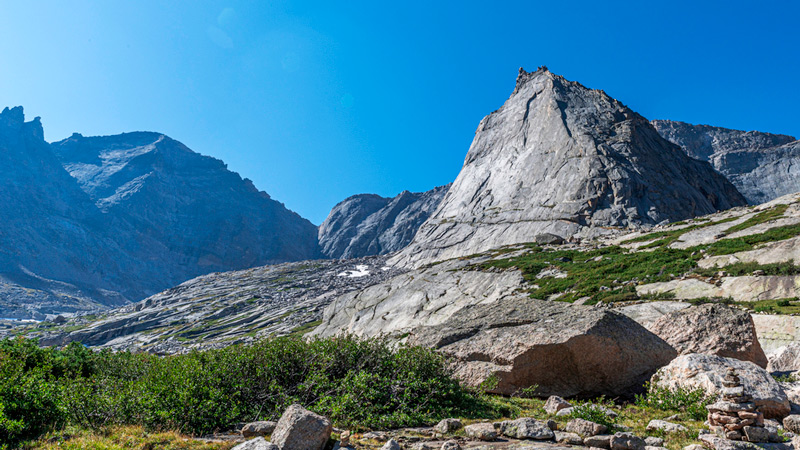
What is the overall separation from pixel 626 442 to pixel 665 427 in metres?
2.02

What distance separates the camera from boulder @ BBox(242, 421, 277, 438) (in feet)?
28.0

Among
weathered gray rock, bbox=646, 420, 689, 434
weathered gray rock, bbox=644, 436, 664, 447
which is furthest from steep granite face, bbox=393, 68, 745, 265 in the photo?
weathered gray rock, bbox=644, 436, 664, 447

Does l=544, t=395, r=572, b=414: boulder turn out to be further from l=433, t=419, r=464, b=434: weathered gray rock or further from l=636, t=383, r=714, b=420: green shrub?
l=433, t=419, r=464, b=434: weathered gray rock

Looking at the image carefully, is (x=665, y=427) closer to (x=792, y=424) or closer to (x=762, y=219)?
(x=792, y=424)

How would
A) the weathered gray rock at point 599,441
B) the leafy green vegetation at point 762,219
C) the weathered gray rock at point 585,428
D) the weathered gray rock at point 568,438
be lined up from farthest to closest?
the leafy green vegetation at point 762,219 < the weathered gray rock at point 585,428 < the weathered gray rock at point 568,438 < the weathered gray rock at point 599,441

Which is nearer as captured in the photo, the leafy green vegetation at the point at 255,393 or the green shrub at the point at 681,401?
the leafy green vegetation at the point at 255,393

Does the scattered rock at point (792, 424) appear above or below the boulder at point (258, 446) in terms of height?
above

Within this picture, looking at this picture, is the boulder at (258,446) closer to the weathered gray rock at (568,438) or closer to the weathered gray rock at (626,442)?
the weathered gray rock at (568,438)

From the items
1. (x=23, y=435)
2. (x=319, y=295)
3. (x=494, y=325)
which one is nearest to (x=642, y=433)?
(x=494, y=325)

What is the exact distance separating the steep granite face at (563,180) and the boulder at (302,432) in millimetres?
106380

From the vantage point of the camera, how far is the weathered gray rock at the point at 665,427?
844 centimetres

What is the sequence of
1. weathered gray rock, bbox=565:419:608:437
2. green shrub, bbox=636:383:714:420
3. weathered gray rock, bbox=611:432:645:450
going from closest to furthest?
weathered gray rock, bbox=611:432:645:450, weathered gray rock, bbox=565:419:608:437, green shrub, bbox=636:383:714:420

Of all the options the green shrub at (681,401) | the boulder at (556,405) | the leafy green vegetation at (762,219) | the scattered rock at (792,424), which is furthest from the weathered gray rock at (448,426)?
the leafy green vegetation at (762,219)

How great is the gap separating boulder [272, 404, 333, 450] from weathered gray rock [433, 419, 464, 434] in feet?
8.68
